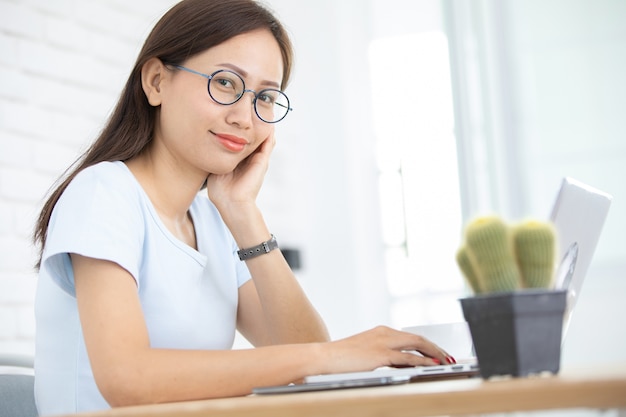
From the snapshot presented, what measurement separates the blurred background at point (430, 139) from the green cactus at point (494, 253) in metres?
2.74

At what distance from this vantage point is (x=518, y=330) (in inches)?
31.4

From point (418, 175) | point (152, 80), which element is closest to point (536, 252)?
point (152, 80)

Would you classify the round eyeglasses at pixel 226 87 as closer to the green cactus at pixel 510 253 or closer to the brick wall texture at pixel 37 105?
the green cactus at pixel 510 253

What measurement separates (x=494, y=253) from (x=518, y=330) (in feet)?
0.26

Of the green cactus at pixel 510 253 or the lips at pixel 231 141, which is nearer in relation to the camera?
the green cactus at pixel 510 253

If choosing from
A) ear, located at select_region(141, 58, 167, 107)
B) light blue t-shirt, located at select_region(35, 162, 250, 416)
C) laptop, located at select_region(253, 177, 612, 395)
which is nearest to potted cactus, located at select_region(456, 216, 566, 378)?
laptop, located at select_region(253, 177, 612, 395)

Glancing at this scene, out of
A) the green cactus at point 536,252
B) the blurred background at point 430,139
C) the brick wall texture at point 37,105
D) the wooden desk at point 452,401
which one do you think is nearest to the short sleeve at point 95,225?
the wooden desk at point 452,401

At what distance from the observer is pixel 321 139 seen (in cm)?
449

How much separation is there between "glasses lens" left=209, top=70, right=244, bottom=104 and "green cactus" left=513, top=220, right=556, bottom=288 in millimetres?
930

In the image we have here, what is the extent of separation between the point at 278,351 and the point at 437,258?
3.27 metres

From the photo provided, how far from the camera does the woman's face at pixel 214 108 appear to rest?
1.64m

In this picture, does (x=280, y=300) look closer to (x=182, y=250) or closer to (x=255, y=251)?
(x=255, y=251)

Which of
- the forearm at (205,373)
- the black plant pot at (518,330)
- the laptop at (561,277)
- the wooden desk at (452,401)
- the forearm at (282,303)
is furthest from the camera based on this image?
the forearm at (282,303)

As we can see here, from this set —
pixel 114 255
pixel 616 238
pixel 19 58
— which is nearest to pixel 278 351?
pixel 114 255
